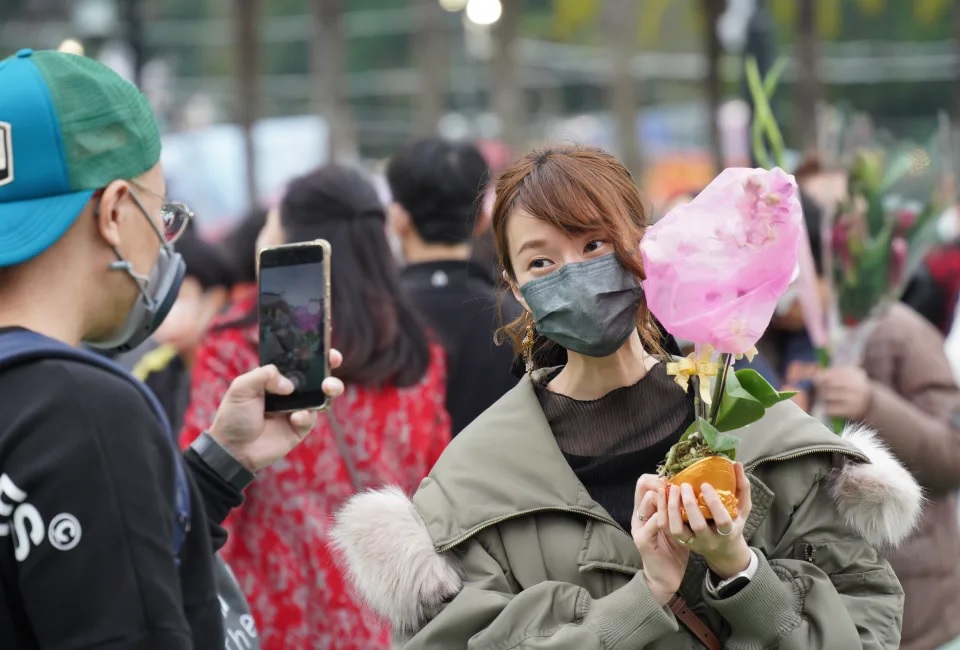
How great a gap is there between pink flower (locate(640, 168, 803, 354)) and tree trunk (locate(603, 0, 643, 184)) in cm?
1502

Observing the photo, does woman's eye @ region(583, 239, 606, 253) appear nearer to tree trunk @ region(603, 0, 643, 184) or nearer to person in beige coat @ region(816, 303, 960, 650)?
person in beige coat @ region(816, 303, 960, 650)

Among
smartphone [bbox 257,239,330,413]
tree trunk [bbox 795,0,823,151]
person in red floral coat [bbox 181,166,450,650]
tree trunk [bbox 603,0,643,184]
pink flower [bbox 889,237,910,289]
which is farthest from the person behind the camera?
tree trunk [bbox 603,0,643,184]

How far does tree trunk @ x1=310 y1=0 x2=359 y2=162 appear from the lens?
58.1 feet

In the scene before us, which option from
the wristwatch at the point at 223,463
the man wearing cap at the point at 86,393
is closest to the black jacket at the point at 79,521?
the man wearing cap at the point at 86,393

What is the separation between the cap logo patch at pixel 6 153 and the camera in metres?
2.20

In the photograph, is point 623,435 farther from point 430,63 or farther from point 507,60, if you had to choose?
point 430,63

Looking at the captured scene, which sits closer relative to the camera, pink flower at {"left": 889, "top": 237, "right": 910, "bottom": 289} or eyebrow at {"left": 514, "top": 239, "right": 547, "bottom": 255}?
eyebrow at {"left": 514, "top": 239, "right": 547, "bottom": 255}

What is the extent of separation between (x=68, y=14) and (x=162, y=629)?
34.8 meters

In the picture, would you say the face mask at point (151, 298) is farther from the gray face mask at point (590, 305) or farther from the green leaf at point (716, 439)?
the green leaf at point (716, 439)

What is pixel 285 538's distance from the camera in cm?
394

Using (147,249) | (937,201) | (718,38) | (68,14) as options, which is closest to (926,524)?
(937,201)

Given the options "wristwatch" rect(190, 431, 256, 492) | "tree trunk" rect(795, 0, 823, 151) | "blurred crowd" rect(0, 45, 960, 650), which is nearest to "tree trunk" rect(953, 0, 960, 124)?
"tree trunk" rect(795, 0, 823, 151)

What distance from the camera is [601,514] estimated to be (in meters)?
2.54

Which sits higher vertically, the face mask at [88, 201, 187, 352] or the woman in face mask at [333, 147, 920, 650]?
the face mask at [88, 201, 187, 352]
